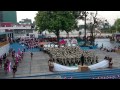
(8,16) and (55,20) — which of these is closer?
(55,20)

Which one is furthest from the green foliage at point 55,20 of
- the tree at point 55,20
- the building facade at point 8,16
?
the building facade at point 8,16

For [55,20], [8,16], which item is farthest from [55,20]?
[8,16]

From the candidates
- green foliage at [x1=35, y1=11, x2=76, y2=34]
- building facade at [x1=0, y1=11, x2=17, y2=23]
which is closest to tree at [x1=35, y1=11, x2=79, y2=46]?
green foliage at [x1=35, y1=11, x2=76, y2=34]

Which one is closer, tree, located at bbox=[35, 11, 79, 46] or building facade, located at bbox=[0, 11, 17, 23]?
tree, located at bbox=[35, 11, 79, 46]

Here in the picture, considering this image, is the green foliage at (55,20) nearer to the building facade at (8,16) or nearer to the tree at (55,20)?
the tree at (55,20)

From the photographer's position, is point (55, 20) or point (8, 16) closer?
point (55, 20)

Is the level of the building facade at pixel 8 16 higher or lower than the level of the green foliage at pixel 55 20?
higher

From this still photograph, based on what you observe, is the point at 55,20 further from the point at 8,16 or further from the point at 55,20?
the point at 8,16

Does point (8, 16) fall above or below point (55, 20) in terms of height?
above

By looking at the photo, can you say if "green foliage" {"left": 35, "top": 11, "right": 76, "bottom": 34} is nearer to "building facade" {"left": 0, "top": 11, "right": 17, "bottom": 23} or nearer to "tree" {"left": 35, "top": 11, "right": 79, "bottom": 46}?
"tree" {"left": 35, "top": 11, "right": 79, "bottom": 46}
